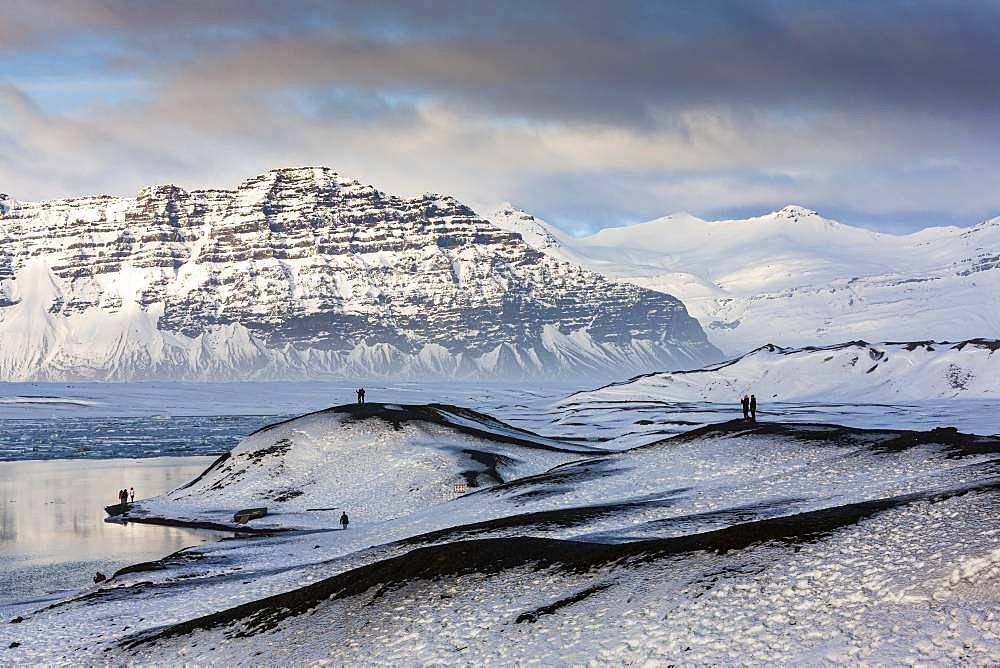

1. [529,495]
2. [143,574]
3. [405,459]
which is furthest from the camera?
[405,459]

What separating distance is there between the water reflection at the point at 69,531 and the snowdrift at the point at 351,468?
434cm

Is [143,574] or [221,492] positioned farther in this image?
[221,492]

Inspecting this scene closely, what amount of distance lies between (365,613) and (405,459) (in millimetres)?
49951

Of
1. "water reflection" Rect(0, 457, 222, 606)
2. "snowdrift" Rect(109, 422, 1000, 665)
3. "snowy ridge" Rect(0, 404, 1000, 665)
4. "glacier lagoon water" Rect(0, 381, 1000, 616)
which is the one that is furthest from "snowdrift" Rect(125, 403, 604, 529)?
"snowdrift" Rect(109, 422, 1000, 665)

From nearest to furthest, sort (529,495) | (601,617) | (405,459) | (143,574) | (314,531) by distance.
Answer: (601,617) → (143,574) → (529,495) → (314,531) → (405,459)

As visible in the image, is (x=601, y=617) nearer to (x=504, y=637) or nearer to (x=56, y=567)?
(x=504, y=637)

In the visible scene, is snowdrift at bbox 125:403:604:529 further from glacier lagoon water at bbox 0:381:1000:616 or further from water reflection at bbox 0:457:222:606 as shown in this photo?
glacier lagoon water at bbox 0:381:1000:616

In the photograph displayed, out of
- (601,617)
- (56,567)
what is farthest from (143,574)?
(601,617)

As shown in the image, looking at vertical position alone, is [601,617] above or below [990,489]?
below

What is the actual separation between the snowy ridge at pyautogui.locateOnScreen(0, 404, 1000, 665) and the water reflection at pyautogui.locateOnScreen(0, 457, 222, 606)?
304 inches

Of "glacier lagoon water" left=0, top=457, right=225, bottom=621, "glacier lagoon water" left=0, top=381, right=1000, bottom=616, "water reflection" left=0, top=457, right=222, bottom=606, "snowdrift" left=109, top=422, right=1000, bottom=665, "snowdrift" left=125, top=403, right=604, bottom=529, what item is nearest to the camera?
"snowdrift" left=109, top=422, right=1000, bottom=665

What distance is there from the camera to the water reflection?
64.2 metres

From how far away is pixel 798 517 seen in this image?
38562mm

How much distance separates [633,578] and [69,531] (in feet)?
191
